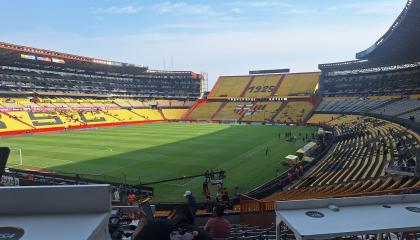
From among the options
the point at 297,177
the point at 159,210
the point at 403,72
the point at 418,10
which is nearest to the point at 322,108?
the point at 403,72

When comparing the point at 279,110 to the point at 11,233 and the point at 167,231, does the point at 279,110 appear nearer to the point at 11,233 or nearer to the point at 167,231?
the point at 11,233

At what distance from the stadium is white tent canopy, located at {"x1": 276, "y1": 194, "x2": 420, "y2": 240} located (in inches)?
1.1

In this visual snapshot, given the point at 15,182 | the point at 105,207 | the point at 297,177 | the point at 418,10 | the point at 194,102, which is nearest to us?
the point at 105,207

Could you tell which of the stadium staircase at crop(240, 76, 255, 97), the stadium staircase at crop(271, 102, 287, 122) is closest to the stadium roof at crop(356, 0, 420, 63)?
the stadium staircase at crop(271, 102, 287, 122)

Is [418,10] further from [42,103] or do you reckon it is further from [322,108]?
[42,103]

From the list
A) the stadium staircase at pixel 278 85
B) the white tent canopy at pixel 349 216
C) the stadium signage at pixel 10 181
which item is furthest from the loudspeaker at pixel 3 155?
the stadium staircase at pixel 278 85

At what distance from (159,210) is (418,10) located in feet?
96.2

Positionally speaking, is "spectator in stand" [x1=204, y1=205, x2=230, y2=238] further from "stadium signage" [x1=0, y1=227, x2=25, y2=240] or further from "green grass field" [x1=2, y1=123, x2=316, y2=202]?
"green grass field" [x1=2, y1=123, x2=316, y2=202]

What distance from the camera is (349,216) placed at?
575 centimetres

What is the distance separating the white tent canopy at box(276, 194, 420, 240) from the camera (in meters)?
5.00

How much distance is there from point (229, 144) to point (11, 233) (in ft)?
133

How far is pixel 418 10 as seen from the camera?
99.5 feet

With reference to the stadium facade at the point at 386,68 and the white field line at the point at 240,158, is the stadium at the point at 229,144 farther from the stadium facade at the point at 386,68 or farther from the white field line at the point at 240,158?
the stadium facade at the point at 386,68

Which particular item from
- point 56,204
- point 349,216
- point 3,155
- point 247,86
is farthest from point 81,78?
point 349,216
